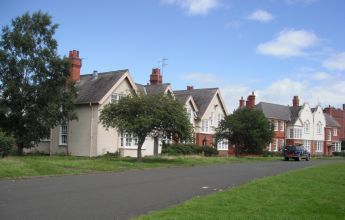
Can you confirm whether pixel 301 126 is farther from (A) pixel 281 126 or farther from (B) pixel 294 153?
(B) pixel 294 153

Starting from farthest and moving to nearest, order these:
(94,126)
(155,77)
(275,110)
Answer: (275,110), (155,77), (94,126)

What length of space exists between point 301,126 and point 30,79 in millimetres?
55839

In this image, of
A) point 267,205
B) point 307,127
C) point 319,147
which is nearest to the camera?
point 267,205

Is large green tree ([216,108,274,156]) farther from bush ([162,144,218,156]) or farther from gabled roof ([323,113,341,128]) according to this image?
gabled roof ([323,113,341,128])

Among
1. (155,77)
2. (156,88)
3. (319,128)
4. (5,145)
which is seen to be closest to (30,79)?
(5,145)

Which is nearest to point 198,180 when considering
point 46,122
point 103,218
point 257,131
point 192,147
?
point 103,218

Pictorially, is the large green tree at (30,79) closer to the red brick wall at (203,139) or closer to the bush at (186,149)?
the bush at (186,149)

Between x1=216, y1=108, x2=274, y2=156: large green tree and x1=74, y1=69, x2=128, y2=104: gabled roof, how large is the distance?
15151mm

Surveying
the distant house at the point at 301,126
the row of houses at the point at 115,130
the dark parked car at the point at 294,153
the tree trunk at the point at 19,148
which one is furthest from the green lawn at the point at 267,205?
the distant house at the point at 301,126

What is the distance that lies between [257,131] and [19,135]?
2522 cm

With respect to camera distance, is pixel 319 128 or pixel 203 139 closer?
pixel 203 139

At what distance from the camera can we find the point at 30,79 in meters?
33.8

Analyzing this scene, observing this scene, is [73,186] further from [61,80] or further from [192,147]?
[192,147]

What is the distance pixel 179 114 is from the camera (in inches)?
1276
